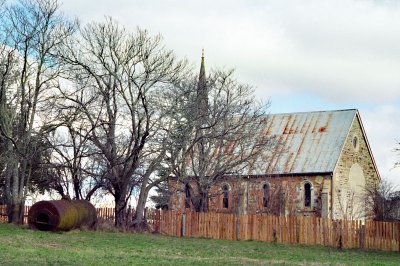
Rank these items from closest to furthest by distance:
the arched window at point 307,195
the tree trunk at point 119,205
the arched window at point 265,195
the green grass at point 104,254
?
the green grass at point 104,254 → the tree trunk at point 119,205 → the arched window at point 307,195 → the arched window at point 265,195

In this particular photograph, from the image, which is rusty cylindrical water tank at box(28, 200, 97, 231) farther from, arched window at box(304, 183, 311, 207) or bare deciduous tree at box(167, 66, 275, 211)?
arched window at box(304, 183, 311, 207)

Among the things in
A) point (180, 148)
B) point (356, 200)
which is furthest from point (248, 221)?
point (356, 200)

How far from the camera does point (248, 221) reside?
1410 inches

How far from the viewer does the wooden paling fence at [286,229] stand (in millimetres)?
32406

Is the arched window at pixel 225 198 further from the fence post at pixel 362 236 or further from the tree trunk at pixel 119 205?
the fence post at pixel 362 236

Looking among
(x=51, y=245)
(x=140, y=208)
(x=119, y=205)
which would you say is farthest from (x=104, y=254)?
(x=140, y=208)

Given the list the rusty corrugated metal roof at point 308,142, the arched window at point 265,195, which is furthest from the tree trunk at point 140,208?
the arched window at point 265,195

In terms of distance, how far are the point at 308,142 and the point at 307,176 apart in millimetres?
2875

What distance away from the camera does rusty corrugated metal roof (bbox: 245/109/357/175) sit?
163 feet

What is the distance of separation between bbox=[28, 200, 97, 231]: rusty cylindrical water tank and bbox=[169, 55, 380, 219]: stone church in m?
17.6

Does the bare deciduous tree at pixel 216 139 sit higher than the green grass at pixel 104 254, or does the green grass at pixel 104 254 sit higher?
the bare deciduous tree at pixel 216 139

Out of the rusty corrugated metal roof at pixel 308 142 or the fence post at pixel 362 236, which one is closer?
the fence post at pixel 362 236

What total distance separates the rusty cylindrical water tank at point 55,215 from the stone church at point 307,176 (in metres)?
17.6

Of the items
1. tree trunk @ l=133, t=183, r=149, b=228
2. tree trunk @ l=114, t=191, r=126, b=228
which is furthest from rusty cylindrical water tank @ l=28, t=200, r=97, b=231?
tree trunk @ l=133, t=183, r=149, b=228
